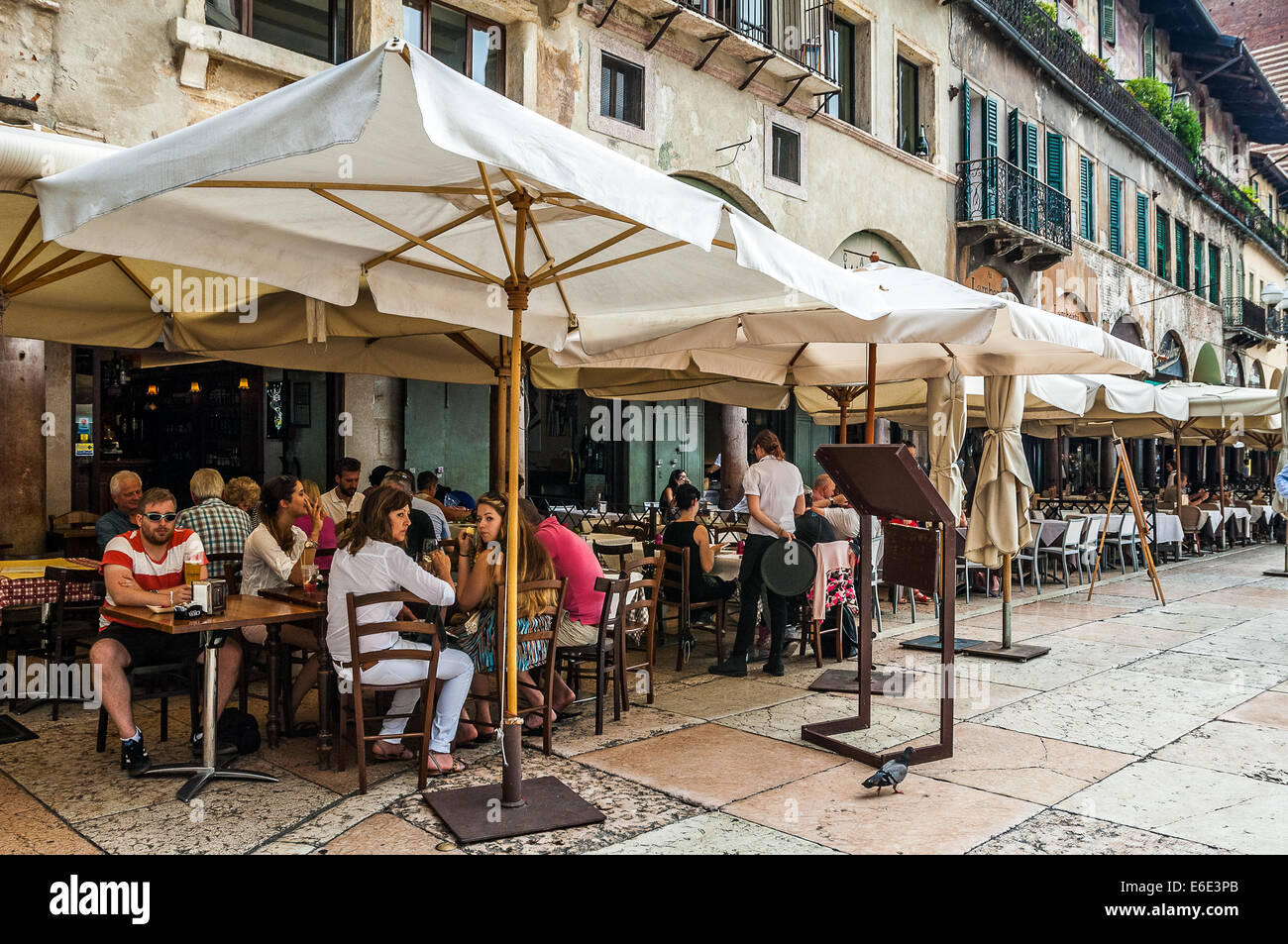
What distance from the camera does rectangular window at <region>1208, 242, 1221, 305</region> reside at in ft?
106

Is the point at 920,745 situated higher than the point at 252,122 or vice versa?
the point at 252,122

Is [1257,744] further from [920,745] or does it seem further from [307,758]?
[307,758]

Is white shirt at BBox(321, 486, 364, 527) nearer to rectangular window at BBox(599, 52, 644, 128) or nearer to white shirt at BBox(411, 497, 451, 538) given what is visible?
white shirt at BBox(411, 497, 451, 538)

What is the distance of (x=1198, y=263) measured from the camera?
1231 inches

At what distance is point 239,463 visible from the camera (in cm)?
1112

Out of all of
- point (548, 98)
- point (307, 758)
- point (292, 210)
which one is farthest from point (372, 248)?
point (548, 98)

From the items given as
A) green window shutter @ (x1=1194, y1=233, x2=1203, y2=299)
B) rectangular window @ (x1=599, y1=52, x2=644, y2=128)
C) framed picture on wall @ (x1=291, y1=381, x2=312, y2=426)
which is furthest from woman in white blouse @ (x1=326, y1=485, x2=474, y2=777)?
green window shutter @ (x1=1194, y1=233, x2=1203, y2=299)

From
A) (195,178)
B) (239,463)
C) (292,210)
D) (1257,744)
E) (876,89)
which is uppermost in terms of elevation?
(876,89)

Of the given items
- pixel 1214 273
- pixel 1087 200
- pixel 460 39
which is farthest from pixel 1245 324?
pixel 460 39

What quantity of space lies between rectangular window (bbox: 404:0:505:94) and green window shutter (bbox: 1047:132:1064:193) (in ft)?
49.3

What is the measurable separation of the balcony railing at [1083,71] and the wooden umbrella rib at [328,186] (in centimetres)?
1791

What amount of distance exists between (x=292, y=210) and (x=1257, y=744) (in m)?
5.64

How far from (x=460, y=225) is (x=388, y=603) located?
186 cm
